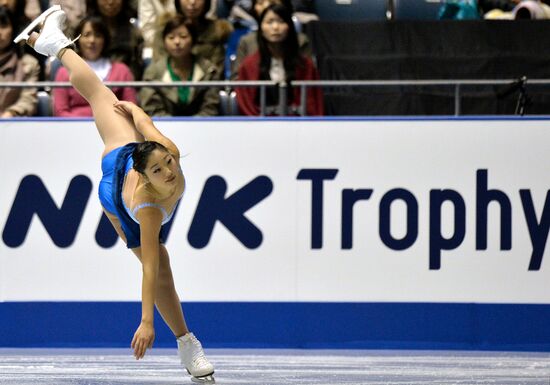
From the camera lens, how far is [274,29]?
8.74m

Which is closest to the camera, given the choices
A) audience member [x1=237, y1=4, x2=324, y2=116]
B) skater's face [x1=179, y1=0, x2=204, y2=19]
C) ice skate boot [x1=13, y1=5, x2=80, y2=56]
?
ice skate boot [x1=13, y1=5, x2=80, y2=56]

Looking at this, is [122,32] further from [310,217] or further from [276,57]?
[310,217]

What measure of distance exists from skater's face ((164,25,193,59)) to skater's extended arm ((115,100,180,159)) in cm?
235

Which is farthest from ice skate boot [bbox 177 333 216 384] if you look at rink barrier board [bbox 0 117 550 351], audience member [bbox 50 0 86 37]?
audience member [bbox 50 0 86 37]

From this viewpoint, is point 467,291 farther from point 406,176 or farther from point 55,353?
point 55,353

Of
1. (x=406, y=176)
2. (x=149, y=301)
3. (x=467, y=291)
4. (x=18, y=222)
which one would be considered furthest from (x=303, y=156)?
(x=149, y=301)

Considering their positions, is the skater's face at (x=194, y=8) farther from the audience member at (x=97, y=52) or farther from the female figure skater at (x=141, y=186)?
the female figure skater at (x=141, y=186)

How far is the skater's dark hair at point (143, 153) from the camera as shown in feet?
18.6

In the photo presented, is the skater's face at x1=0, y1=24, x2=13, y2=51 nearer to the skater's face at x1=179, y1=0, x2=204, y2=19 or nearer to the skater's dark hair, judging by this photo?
the skater's face at x1=179, y1=0, x2=204, y2=19

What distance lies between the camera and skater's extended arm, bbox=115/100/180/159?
593 centimetres

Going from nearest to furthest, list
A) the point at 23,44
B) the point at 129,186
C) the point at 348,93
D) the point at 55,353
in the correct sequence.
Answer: the point at 129,186 < the point at 55,353 < the point at 348,93 < the point at 23,44

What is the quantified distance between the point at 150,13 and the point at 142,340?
182 inches

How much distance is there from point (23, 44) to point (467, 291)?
12.3 feet

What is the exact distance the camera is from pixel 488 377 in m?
6.27
